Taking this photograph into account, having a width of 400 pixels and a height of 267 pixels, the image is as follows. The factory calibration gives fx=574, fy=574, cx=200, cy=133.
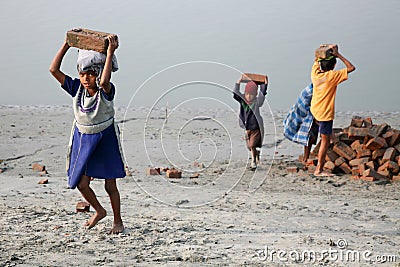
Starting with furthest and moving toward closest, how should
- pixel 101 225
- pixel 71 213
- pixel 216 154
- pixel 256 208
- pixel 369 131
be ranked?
pixel 216 154 → pixel 369 131 → pixel 256 208 → pixel 71 213 → pixel 101 225

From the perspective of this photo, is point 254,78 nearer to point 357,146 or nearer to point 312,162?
point 312,162

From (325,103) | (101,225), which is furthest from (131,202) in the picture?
(325,103)

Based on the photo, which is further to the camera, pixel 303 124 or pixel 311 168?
pixel 303 124

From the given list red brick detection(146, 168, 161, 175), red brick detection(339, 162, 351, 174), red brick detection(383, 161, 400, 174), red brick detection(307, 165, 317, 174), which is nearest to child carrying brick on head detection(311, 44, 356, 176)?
red brick detection(307, 165, 317, 174)

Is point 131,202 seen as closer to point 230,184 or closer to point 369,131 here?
point 230,184

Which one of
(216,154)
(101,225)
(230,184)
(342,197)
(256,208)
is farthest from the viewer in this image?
(216,154)

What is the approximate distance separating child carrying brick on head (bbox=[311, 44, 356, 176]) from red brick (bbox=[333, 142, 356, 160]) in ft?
1.57

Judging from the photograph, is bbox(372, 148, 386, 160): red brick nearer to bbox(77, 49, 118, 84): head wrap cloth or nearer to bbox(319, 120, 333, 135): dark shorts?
bbox(319, 120, 333, 135): dark shorts

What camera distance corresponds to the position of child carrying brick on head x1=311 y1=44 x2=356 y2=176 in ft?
26.6

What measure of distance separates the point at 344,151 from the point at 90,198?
4.88 m

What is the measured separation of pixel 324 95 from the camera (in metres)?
8.20

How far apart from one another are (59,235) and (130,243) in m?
0.63

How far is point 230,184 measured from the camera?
25.7ft

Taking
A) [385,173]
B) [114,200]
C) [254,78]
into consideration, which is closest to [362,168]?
[385,173]
